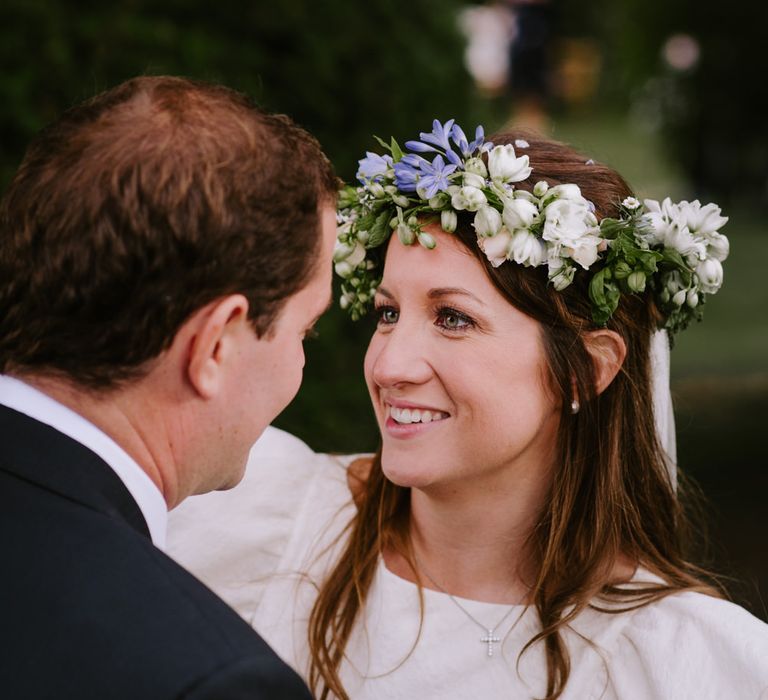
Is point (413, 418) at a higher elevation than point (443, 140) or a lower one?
lower

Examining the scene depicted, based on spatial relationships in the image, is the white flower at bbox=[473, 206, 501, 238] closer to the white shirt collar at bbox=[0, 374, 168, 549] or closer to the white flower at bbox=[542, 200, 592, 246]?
the white flower at bbox=[542, 200, 592, 246]

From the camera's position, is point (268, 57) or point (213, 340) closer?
point (213, 340)

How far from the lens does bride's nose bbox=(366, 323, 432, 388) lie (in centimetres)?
258

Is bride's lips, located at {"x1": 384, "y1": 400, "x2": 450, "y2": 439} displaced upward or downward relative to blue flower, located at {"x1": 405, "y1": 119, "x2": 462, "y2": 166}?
downward

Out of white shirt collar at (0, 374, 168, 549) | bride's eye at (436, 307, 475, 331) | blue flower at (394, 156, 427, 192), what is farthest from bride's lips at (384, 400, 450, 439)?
white shirt collar at (0, 374, 168, 549)

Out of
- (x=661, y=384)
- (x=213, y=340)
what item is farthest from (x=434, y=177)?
(x=213, y=340)

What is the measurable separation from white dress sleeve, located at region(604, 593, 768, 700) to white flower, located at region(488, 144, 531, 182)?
107 cm

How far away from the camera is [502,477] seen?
2.77 meters

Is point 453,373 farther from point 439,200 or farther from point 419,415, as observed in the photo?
point 439,200

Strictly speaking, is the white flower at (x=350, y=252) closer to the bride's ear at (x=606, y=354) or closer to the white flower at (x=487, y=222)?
the white flower at (x=487, y=222)

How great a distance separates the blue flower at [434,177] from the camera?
2609 mm

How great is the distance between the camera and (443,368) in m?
2.59

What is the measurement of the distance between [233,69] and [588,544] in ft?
10.5

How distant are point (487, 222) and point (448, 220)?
0.33ft
